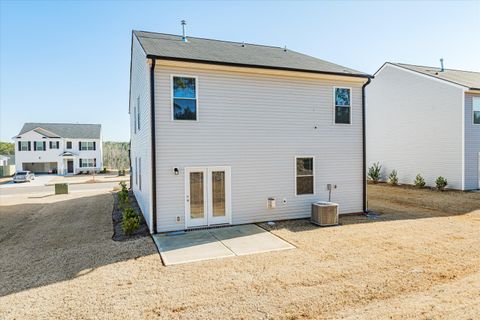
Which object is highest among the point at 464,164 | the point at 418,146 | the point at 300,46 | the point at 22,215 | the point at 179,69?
the point at 300,46

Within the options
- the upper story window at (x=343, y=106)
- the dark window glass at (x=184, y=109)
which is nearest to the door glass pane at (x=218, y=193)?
the dark window glass at (x=184, y=109)

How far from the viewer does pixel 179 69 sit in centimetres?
841

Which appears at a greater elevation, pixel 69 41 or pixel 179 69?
pixel 69 41

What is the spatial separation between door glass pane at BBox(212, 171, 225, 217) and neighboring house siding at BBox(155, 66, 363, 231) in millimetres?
338

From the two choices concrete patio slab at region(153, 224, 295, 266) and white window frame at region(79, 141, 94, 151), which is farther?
white window frame at region(79, 141, 94, 151)

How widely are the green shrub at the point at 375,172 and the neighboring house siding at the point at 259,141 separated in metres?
11.4

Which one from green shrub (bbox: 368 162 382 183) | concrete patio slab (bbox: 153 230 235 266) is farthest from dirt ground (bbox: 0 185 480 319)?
green shrub (bbox: 368 162 382 183)

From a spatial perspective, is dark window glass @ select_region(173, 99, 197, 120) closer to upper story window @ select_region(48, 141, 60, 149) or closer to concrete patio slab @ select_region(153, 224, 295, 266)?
concrete patio slab @ select_region(153, 224, 295, 266)

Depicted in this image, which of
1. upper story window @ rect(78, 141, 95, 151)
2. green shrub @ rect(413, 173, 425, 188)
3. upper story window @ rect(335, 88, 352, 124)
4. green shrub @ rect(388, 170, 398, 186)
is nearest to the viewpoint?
upper story window @ rect(335, 88, 352, 124)

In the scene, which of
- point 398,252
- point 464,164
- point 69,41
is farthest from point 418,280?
point 69,41

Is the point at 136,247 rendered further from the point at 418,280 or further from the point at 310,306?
the point at 418,280

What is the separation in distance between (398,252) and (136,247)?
6.53m

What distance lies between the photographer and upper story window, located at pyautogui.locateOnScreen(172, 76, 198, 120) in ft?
27.7

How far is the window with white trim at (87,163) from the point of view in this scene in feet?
131
